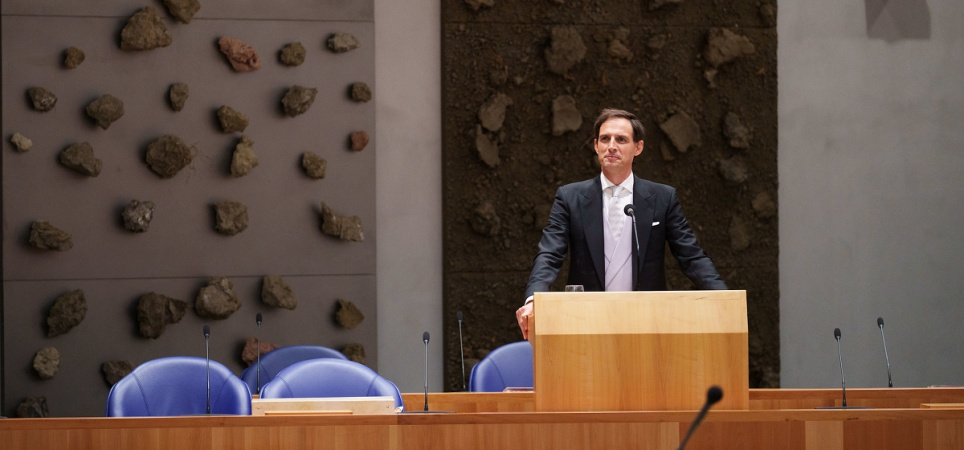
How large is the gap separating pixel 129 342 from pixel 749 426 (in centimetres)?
349

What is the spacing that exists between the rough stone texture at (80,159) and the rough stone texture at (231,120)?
0.61 m

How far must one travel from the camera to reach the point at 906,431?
211cm

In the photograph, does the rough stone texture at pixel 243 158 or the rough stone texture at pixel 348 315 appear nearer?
the rough stone texture at pixel 243 158

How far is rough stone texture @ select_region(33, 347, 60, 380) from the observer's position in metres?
4.64

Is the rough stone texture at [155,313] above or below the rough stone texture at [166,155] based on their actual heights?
below

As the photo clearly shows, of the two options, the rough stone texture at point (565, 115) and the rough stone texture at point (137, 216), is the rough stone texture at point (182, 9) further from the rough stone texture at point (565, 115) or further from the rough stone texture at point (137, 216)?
the rough stone texture at point (565, 115)

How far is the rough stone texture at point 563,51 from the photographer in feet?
16.6

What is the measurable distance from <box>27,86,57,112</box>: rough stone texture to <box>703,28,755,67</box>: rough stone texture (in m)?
3.23

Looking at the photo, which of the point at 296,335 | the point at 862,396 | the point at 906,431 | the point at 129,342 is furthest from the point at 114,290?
the point at 906,431

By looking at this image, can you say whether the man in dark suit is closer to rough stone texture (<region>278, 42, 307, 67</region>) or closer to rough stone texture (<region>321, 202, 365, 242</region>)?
rough stone texture (<region>321, 202, 365, 242</region>)

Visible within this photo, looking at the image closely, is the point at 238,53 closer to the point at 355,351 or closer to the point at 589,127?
the point at 355,351

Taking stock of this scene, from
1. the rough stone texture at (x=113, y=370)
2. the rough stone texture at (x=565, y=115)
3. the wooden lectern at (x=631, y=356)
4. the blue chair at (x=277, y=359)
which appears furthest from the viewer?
the rough stone texture at (x=565, y=115)

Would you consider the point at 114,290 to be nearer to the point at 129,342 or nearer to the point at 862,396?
the point at 129,342

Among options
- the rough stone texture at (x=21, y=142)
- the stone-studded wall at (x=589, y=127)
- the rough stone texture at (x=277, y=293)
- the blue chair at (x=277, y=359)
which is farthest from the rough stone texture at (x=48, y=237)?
the stone-studded wall at (x=589, y=127)
